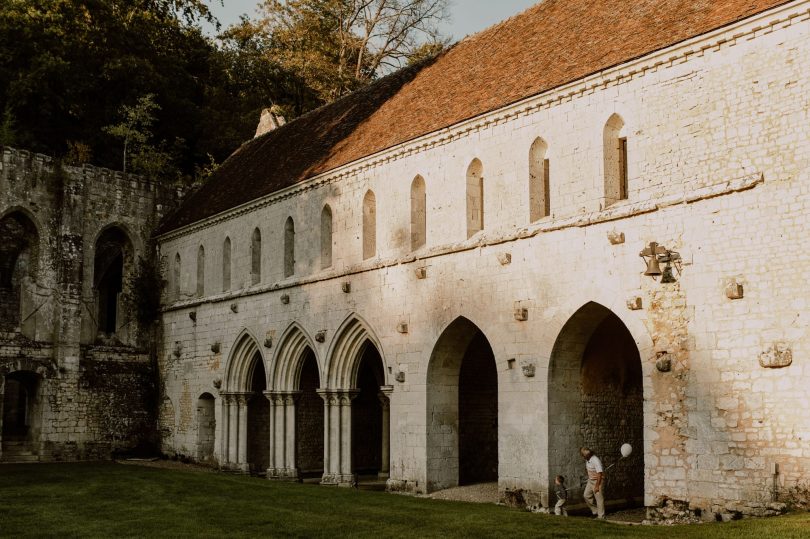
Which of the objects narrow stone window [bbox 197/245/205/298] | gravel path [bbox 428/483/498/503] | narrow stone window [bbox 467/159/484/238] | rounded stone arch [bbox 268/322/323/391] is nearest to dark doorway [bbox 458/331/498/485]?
gravel path [bbox 428/483/498/503]

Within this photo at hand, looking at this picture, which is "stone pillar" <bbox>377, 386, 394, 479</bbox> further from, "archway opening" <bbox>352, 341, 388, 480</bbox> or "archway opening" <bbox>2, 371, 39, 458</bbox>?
"archway opening" <bbox>2, 371, 39, 458</bbox>

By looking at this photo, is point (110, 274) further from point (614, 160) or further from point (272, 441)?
point (614, 160)

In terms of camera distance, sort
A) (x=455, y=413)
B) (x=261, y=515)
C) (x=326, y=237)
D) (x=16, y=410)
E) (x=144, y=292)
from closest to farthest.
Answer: (x=261, y=515)
(x=455, y=413)
(x=326, y=237)
(x=144, y=292)
(x=16, y=410)

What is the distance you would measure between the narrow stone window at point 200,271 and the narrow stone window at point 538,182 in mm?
13913

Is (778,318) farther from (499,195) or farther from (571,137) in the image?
(499,195)

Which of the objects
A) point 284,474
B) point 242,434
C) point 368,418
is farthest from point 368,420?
point 284,474

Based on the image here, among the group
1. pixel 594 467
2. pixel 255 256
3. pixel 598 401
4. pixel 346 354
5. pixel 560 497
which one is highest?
pixel 255 256

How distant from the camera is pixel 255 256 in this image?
89.1ft

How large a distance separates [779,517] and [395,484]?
9.42 m

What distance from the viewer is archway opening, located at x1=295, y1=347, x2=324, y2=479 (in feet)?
89.9

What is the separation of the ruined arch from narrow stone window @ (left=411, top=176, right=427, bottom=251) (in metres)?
13.5

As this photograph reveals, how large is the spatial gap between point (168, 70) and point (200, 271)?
1952cm

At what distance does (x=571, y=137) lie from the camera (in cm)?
1788

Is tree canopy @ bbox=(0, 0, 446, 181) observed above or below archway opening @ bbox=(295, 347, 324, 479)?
above
